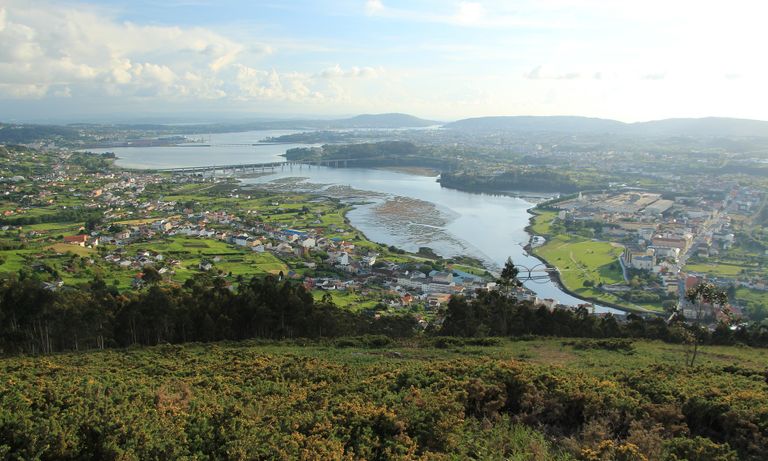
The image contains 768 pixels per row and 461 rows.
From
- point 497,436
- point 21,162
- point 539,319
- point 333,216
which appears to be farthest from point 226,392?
point 21,162

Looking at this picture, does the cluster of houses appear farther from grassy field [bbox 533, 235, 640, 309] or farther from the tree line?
the tree line

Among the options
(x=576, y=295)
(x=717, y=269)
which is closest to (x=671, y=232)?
(x=717, y=269)

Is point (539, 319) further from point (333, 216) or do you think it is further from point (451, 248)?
point (333, 216)

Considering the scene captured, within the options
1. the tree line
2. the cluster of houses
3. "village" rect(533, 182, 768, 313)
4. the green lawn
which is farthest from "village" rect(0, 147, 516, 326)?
the cluster of houses

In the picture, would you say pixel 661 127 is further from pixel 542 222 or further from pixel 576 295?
pixel 576 295

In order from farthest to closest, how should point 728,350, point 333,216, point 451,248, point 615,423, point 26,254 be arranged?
1. point 333,216
2. point 451,248
3. point 26,254
4. point 728,350
5. point 615,423
